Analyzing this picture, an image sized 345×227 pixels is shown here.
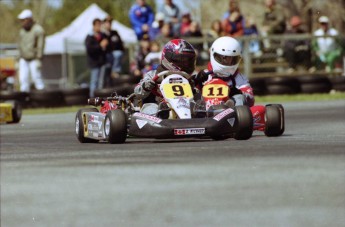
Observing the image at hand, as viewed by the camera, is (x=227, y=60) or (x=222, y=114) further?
(x=227, y=60)

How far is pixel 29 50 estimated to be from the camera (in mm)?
16594

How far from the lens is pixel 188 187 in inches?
167

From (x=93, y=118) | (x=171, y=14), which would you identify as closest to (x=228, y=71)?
(x=93, y=118)

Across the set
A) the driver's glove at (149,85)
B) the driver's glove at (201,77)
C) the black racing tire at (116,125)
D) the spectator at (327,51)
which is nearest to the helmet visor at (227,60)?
the driver's glove at (201,77)

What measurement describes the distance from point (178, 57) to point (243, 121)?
111 cm

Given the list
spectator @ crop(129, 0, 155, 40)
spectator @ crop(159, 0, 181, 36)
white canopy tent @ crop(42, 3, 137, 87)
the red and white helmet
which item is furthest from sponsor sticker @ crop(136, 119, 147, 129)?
white canopy tent @ crop(42, 3, 137, 87)

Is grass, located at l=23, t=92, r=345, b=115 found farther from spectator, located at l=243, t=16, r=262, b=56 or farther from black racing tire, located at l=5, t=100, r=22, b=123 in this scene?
black racing tire, located at l=5, t=100, r=22, b=123

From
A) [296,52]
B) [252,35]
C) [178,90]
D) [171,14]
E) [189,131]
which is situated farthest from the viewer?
[252,35]

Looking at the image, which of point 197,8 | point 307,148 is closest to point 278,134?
point 307,148

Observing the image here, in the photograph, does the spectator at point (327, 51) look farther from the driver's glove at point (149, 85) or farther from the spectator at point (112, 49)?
the driver's glove at point (149, 85)

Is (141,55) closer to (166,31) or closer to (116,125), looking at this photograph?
(166,31)

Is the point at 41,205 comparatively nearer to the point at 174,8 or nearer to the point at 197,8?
the point at 174,8

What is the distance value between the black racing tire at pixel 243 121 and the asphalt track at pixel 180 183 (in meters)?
0.10

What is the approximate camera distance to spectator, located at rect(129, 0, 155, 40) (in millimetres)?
17312
